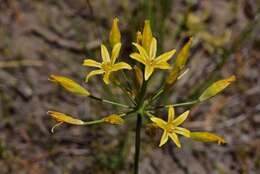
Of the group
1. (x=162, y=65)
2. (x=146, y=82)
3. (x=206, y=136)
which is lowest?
(x=206, y=136)

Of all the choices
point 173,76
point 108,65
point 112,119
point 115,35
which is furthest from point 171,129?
point 115,35

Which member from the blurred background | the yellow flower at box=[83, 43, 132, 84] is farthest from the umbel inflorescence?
the blurred background

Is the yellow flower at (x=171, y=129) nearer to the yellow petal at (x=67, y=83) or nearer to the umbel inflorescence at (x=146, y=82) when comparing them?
the umbel inflorescence at (x=146, y=82)

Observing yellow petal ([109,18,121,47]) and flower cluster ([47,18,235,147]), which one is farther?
yellow petal ([109,18,121,47])

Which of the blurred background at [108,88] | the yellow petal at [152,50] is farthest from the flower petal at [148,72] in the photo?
the blurred background at [108,88]

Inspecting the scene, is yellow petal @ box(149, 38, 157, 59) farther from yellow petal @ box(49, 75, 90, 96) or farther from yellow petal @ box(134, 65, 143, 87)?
yellow petal @ box(49, 75, 90, 96)

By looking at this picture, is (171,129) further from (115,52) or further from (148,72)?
(115,52)

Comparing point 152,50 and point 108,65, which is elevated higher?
point 152,50
